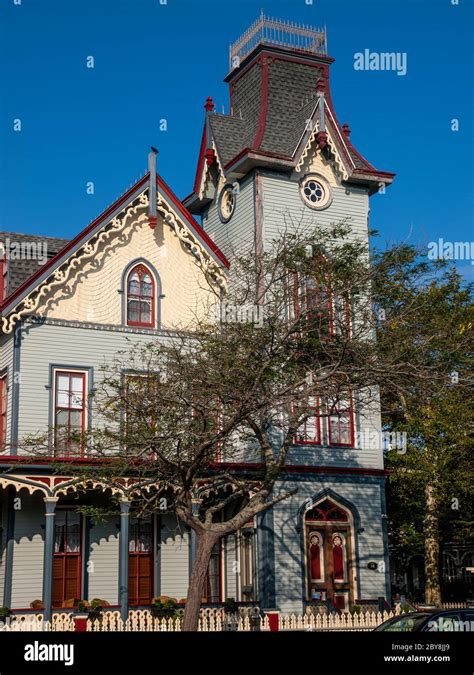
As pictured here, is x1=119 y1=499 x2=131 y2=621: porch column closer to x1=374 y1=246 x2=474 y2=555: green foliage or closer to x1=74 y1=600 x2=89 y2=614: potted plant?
x1=74 y1=600 x2=89 y2=614: potted plant

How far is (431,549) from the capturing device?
108ft

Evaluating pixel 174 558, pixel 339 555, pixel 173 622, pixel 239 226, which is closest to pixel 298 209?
pixel 239 226

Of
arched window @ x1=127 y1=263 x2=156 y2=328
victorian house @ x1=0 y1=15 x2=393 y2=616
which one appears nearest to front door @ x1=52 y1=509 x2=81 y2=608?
victorian house @ x1=0 y1=15 x2=393 y2=616

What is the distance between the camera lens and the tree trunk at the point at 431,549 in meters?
32.5

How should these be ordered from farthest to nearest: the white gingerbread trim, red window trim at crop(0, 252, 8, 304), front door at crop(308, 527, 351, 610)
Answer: front door at crop(308, 527, 351, 610) < red window trim at crop(0, 252, 8, 304) < the white gingerbread trim

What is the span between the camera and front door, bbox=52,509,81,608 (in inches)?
1060

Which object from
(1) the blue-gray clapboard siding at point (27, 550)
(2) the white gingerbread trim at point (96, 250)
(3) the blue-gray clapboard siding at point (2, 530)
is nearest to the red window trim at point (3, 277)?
(2) the white gingerbread trim at point (96, 250)

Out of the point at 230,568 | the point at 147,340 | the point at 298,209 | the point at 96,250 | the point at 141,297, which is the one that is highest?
the point at 298,209

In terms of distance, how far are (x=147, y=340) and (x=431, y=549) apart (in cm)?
1241

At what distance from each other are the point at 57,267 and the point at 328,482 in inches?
418

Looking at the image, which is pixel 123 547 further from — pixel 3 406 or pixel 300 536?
pixel 300 536

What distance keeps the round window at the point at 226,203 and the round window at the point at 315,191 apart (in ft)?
8.03

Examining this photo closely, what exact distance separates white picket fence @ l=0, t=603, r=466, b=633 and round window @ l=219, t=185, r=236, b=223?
→ 524 inches
